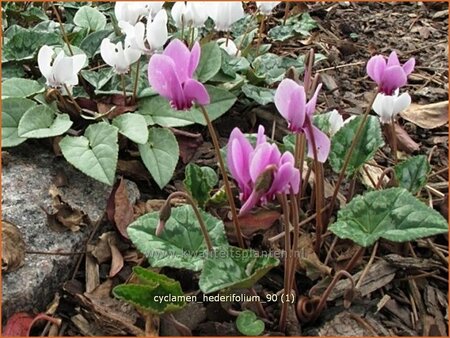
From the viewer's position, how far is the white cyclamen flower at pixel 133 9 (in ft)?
7.02

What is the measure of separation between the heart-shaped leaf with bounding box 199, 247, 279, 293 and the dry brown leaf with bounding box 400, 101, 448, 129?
102 centimetres

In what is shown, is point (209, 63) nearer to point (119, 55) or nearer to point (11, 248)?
point (119, 55)

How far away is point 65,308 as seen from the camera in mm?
1674

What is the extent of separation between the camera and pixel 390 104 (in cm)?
182

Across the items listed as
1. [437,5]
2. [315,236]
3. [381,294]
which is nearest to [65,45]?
[315,236]

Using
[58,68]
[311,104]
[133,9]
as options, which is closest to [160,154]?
[58,68]

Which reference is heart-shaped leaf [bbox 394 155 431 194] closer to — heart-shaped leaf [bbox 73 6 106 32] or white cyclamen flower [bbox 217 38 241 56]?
white cyclamen flower [bbox 217 38 241 56]

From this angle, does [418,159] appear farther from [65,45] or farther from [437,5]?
[437,5]

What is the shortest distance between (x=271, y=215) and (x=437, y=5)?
1808 mm

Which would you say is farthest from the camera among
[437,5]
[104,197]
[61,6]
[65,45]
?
[437,5]

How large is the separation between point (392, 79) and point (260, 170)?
0.48 m

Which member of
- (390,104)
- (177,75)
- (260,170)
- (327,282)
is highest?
(177,75)


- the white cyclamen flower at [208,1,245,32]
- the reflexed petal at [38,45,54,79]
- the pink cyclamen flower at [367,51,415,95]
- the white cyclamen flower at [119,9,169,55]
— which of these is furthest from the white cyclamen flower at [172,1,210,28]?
the pink cyclamen flower at [367,51,415,95]

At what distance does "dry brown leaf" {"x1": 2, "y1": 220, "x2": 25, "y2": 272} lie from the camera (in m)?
1.66
